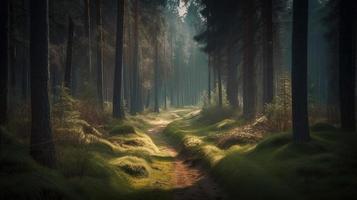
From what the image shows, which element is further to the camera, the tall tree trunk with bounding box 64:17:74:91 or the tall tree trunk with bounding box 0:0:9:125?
the tall tree trunk with bounding box 64:17:74:91

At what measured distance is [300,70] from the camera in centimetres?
1298

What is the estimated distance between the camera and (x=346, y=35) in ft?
51.9

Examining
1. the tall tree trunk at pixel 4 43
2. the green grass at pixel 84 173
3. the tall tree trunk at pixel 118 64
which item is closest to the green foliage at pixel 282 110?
the green grass at pixel 84 173

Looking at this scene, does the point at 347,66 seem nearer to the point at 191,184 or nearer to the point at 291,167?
the point at 291,167

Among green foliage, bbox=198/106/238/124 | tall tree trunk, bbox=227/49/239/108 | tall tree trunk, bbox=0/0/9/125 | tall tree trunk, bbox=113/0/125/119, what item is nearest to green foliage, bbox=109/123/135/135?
tall tree trunk, bbox=113/0/125/119

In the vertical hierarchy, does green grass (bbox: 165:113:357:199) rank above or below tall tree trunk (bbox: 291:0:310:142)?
below

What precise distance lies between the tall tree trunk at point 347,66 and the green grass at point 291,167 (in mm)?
988

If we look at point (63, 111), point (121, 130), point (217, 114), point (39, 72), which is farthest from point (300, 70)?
point (217, 114)

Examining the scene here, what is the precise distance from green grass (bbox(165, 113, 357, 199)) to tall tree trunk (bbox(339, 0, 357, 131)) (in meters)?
0.99

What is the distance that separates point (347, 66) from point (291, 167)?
24.8 ft

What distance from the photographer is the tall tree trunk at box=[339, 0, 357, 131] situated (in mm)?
15734

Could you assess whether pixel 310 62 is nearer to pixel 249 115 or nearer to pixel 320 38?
pixel 320 38

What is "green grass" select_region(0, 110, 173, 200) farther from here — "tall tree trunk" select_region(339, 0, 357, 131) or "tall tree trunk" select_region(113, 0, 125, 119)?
"tall tree trunk" select_region(113, 0, 125, 119)

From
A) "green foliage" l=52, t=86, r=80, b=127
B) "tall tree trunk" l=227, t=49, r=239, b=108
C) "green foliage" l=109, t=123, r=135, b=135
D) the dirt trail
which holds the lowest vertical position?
the dirt trail
